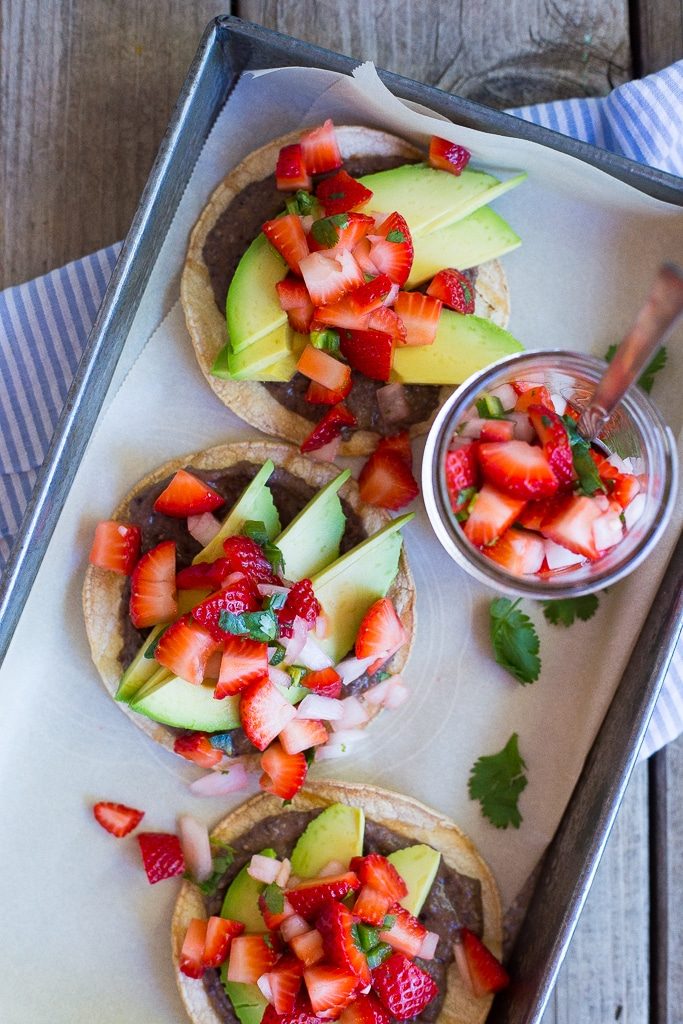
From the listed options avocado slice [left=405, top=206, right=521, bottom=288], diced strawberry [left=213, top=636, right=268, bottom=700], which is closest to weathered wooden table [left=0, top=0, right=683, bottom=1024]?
avocado slice [left=405, top=206, right=521, bottom=288]

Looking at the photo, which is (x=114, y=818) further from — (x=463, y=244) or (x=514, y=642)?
(x=463, y=244)

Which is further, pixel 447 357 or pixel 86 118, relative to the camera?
pixel 86 118

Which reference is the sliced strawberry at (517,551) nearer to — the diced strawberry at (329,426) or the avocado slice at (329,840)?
the diced strawberry at (329,426)

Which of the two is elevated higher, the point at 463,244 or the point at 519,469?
the point at 463,244

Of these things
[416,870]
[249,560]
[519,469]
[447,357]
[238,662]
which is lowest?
[416,870]

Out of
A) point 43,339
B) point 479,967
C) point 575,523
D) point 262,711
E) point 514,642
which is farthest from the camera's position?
point 43,339

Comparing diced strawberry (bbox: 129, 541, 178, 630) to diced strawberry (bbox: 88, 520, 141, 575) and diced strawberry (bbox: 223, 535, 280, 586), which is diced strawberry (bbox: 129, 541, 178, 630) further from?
diced strawberry (bbox: 223, 535, 280, 586)

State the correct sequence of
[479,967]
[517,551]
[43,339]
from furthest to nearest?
[43,339] → [479,967] → [517,551]

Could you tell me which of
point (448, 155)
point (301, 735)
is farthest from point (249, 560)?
point (448, 155)

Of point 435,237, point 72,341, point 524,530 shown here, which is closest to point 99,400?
point 72,341
